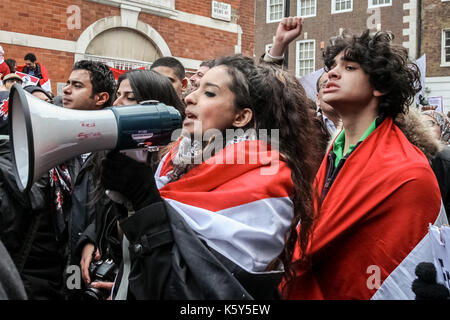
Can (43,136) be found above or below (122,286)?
above

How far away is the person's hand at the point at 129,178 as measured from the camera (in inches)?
57.7

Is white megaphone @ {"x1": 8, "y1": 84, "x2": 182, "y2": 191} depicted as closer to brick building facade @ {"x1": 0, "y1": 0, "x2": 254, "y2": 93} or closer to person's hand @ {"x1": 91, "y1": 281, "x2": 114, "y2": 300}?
person's hand @ {"x1": 91, "y1": 281, "x2": 114, "y2": 300}

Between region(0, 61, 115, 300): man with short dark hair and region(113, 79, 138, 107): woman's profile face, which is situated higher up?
region(113, 79, 138, 107): woman's profile face

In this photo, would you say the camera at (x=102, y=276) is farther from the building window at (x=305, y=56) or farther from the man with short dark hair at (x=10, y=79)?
the building window at (x=305, y=56)

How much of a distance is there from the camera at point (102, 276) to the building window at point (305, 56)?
2256cm

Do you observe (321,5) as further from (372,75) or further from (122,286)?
(122,286)

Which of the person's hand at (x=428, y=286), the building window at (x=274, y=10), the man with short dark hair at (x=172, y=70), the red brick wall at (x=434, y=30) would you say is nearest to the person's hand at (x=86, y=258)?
the person's hand at (x=428, y=286)

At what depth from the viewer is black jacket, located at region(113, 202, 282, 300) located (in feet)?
Result: 4.81

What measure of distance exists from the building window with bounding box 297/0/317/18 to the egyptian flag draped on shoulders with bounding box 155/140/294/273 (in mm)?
23787

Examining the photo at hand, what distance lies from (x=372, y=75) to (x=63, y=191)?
1.95 metres

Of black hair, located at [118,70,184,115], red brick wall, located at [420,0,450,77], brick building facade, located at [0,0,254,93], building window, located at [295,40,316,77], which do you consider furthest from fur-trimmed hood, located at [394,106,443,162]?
building window, located at [295,40,316,77]

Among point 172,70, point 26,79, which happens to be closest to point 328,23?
point 26,79
